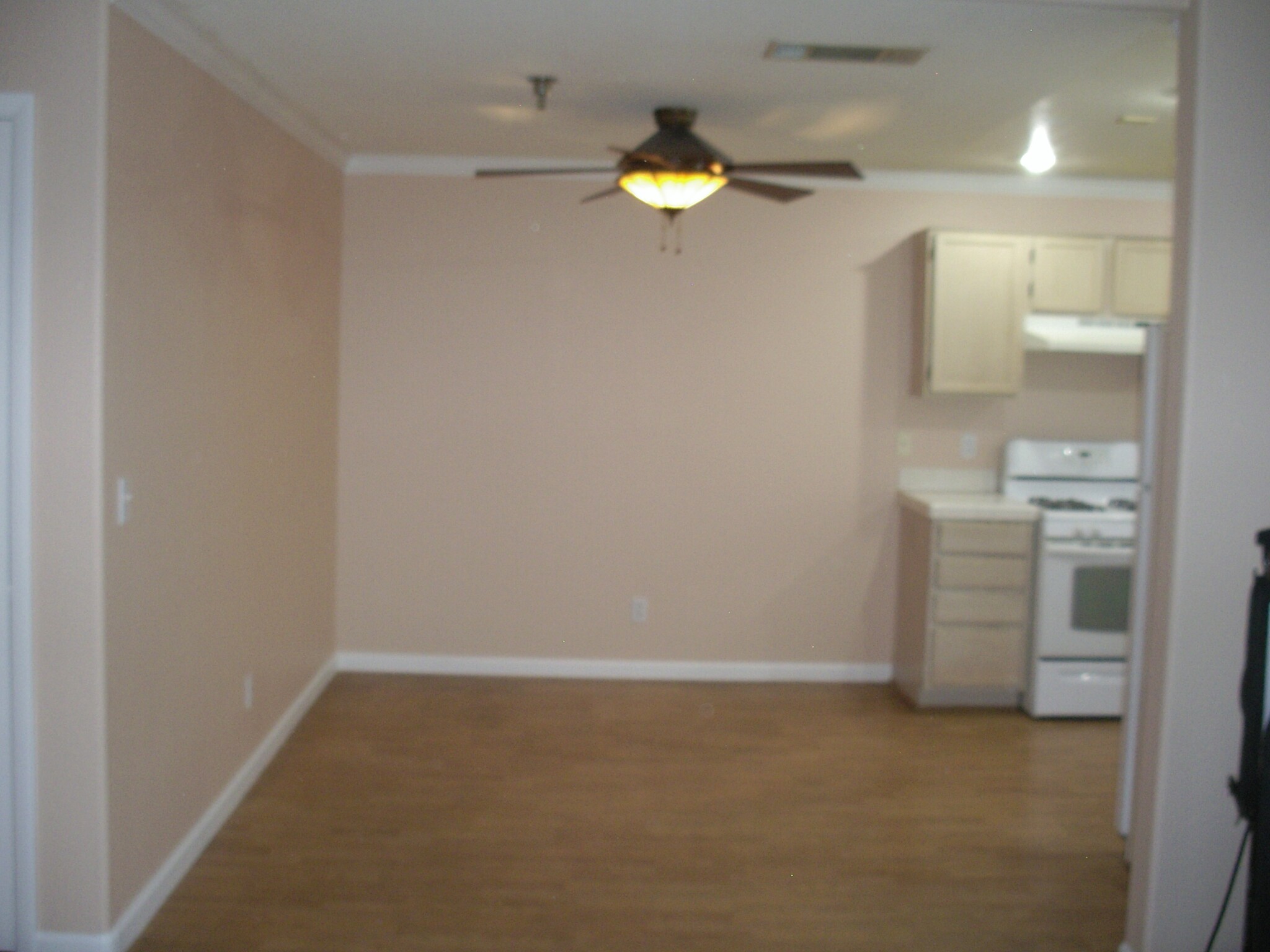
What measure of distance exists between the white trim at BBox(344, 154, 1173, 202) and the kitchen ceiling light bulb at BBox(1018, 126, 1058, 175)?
0.51 meters

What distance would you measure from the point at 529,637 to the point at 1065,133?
319 cm

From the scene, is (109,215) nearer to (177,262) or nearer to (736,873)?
(177,262)

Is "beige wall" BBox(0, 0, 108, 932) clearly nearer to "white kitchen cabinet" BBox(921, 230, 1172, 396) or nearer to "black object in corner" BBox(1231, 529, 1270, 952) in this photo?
"black object in corner" BBox(1231, 529, 1270, 952)

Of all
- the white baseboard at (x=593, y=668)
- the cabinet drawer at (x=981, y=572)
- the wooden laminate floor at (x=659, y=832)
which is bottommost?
the wooden laminate floor at (x=659, y=832)

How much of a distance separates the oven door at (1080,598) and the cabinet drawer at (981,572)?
0.09m

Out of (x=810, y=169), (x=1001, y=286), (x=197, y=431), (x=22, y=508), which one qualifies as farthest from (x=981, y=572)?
(x=22, y=508)

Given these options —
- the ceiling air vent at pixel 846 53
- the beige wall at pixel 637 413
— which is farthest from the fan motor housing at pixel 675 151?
the beige wall at pixel 637 413

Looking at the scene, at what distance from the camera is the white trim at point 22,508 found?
8.20ft

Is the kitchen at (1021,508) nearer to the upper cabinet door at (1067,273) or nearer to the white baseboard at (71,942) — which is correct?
the upper cabinet door at (1067,273)

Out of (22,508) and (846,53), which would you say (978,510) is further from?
(22,508)

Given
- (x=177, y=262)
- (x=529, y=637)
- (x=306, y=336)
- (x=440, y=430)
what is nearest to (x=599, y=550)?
(x=529, y=637)

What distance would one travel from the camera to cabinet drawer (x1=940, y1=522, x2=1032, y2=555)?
466 cm

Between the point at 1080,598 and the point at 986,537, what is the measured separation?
1.56ft

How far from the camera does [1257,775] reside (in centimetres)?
211
